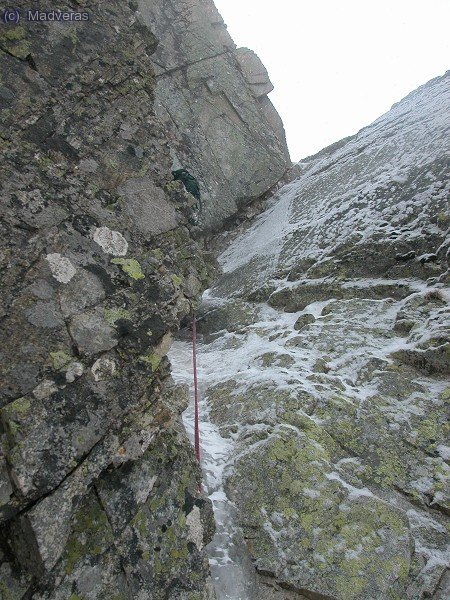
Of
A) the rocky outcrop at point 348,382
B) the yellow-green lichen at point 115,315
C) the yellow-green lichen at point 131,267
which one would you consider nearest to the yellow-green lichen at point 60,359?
the yellow-green lichen at point 115,315

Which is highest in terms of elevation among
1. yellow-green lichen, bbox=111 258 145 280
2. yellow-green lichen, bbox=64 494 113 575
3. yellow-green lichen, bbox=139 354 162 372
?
yellow-green lichen, bbox=111 258 145 280

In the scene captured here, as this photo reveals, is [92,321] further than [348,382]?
No

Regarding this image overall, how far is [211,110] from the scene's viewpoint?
18.4m

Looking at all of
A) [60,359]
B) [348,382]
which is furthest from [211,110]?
[60,359]

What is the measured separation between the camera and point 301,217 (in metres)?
15.1

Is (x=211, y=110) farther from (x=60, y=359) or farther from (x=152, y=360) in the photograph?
(x=60, y=359)

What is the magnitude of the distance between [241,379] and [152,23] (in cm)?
1770

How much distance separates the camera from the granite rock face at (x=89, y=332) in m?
3.48

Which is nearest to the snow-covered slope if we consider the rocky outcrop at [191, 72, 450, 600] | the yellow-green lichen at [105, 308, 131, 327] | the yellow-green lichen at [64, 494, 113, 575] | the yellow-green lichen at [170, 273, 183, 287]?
the rocky outcrop at [191, 72, 450, 600]

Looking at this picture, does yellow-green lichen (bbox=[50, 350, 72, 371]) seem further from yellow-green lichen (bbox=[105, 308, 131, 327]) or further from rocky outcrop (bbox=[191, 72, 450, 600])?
rocky outcrop (bbox=[191, 72, 450, 600])

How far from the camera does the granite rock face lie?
3482mm

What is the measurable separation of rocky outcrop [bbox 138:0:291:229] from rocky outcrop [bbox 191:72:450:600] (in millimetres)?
4151

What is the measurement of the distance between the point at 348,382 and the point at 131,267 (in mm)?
4765

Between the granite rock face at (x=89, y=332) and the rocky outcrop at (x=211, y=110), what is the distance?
11852 mm
